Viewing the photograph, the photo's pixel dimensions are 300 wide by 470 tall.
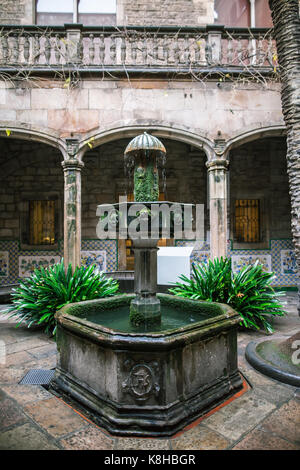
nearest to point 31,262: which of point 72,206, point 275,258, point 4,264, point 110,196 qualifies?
point 4,264

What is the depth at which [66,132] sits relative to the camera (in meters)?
5.80

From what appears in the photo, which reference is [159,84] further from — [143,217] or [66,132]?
[143,217]

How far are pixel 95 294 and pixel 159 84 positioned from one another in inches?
173

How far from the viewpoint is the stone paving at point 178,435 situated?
1771 mm

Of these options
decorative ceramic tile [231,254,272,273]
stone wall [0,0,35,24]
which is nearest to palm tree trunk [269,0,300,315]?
decorative ceramic tile [231,254,272,273]

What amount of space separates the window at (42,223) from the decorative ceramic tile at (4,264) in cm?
77

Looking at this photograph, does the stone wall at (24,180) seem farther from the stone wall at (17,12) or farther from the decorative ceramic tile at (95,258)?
the stone wall at (17,12)

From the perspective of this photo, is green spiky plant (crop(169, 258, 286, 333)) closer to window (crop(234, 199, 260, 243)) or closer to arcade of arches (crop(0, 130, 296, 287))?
arcade of arches (crop(0, 130, 296, 287))

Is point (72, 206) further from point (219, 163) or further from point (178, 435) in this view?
point (178, 435)

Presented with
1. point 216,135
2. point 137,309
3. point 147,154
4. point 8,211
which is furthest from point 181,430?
point 8,211

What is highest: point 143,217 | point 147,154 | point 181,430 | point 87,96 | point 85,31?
point 85,31

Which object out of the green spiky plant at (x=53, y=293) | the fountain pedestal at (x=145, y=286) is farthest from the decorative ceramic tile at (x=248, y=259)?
the fountain pedestal at (x=145, y=286)

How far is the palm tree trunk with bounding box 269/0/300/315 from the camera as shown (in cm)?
301

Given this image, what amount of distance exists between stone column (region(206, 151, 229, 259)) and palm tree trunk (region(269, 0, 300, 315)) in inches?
101
